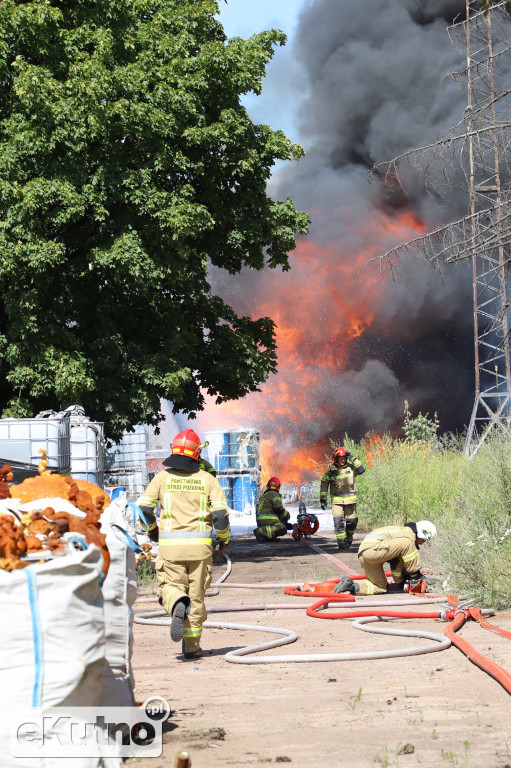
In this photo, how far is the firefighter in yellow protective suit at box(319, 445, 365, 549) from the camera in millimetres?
15578

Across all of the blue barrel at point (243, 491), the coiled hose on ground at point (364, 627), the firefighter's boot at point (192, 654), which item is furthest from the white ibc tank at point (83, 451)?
the blue barrel at point (243, 491)

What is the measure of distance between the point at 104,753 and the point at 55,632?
50 cm

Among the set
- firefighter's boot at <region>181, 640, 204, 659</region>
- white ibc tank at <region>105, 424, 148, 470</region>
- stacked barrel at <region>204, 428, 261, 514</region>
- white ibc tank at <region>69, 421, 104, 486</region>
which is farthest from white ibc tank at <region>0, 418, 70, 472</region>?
stacked barrel at <region>204, 428, 261, 514</region>

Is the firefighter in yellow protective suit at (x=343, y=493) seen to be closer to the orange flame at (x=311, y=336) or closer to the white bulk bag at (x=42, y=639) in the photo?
the white bulk bag at (x=42, y=639)

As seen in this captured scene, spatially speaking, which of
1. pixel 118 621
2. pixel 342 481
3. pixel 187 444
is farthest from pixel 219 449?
pixel 118 621

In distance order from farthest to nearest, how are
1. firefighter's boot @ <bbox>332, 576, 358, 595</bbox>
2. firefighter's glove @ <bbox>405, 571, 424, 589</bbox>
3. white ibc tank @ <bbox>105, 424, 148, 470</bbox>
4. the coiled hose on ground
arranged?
white ibc tank @ <bbox>105, 424, 148, 470</bbox> → firefighter's glove @ <bbox>405, 571, 424, 589</bbox> → firefighter's boot @ <bbox>332, 576, 358, 595</bbox> → the coiled hose on ground

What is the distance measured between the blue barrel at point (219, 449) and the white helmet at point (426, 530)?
41.4 feet

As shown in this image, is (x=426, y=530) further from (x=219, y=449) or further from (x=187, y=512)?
(x=219, y=449)

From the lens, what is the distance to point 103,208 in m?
13.9

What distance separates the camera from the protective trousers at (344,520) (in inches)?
612

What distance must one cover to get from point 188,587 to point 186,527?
1.55 ft

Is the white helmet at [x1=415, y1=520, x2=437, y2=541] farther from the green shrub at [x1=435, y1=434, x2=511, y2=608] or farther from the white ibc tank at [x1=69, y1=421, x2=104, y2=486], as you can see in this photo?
the white ibc tank at [x1=69, y1=421, x2=104, y2=486]

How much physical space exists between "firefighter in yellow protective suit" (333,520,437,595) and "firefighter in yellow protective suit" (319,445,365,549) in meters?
5.53

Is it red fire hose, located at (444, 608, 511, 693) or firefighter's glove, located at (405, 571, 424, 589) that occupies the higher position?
firefighter's glove, located at (405, 571, 424, 589)
